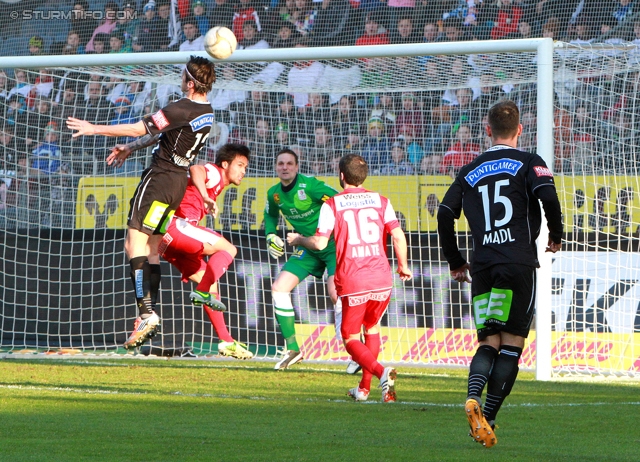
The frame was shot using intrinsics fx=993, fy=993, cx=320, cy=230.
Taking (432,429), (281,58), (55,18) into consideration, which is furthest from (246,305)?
(55,18)

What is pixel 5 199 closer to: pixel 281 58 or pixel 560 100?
pixel 281 58

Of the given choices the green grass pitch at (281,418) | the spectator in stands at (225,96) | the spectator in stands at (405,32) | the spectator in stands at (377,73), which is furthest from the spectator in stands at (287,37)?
the green grass pitch at (281,418)

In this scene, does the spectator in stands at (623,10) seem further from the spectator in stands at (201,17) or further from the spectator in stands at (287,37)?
the spectator in stands at (201,17)

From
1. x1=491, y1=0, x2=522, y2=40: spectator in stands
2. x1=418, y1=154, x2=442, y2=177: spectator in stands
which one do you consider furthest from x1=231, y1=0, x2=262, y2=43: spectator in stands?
x1=418, y1=154, x2=442, y2=177: spectator in stands

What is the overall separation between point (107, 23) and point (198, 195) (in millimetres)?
10422

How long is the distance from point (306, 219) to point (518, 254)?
15.9ft

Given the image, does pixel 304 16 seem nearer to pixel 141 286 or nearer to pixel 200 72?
pixel 200 72

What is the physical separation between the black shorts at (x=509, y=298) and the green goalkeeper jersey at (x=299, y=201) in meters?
4.54

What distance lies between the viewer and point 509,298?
5.29 meters

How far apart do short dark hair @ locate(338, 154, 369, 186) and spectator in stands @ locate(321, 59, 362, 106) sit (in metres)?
3.88

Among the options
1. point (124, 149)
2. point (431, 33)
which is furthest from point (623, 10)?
point (124, 149)

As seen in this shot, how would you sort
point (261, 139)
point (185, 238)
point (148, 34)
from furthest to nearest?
point (148, 34)
point (261, 139)
point (185, 238)

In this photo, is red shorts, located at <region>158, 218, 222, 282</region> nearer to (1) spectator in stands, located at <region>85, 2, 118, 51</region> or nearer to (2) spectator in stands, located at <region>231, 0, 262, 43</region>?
(2) spectator in stands, located at <region>231, 0, 262, 43</region>

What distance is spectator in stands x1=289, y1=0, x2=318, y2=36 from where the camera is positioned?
1738 centimetres
